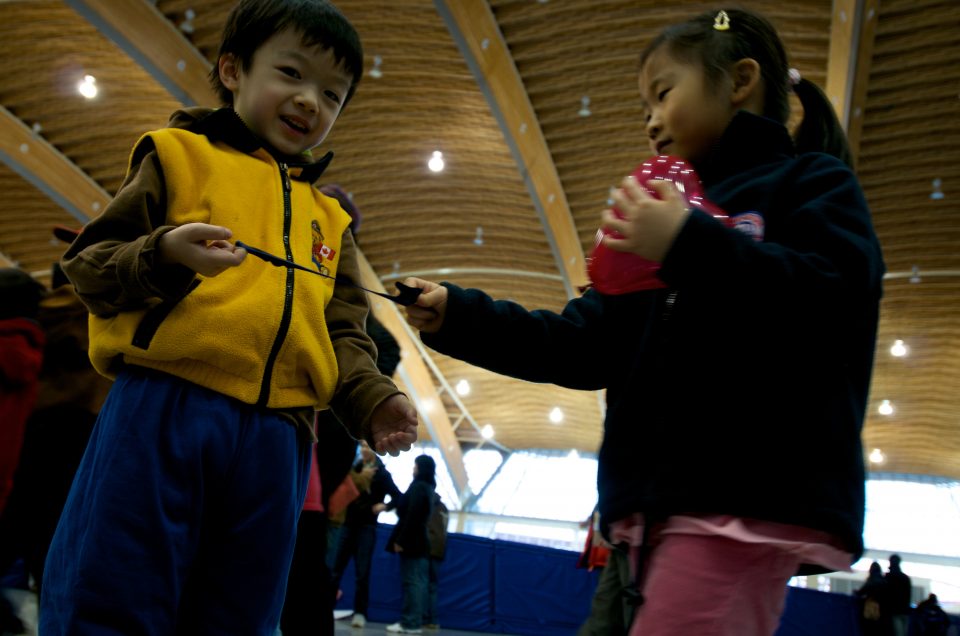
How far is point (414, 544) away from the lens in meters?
9.37

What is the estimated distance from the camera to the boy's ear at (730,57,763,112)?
1760 millimetres

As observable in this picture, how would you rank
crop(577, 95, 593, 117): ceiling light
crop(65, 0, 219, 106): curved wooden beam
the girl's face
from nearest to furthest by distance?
the girl's face < crop(65, 0, 219, 106): curved wooden beam < crop(577, 95, 593, 117): ceiling light

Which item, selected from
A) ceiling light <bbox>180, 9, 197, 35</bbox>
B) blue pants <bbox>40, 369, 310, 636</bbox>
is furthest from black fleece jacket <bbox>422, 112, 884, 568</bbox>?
ceiling light <bbox>180, 9, 197, 35</bbox>

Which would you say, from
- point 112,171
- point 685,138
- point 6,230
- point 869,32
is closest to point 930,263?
point 869,32

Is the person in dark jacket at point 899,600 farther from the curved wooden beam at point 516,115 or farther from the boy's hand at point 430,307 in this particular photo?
the boy's hand at point 430,307

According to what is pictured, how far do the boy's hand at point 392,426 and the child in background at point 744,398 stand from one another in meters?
0.24

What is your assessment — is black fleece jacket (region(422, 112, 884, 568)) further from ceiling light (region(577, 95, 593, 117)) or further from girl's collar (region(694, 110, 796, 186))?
ceiling light (region(577, 95, 593, 117))

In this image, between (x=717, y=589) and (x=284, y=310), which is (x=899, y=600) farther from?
(x=284, y=310)

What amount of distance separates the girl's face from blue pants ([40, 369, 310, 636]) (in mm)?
971

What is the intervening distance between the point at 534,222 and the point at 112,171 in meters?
9.17

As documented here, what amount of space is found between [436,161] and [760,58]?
15.4 metres

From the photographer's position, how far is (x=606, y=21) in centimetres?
1362

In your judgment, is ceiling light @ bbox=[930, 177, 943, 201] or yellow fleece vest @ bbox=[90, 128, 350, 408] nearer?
yellow fleece vest @ bbox=[90, 128, 350, 408]

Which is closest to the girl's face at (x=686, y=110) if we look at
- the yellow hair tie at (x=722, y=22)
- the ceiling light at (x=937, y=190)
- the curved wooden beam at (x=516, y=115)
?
the yellow hair tie at (x=722, y=22)
